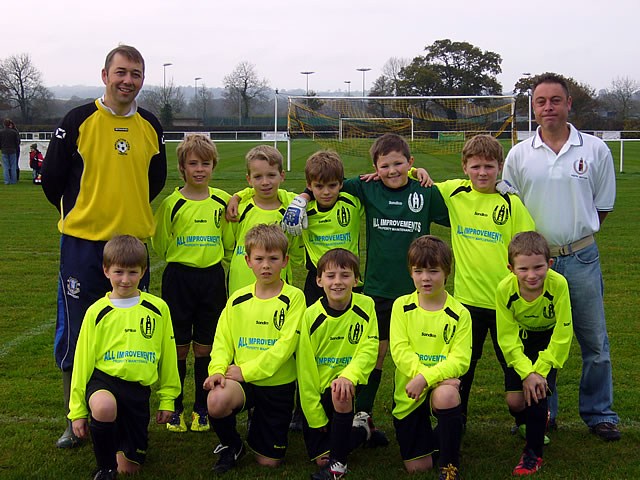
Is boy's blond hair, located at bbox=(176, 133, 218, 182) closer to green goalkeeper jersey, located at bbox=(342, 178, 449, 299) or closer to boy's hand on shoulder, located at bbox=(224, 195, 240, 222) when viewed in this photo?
boy's hand on shoulder, located at bbox=(224, 195, 240, 222)

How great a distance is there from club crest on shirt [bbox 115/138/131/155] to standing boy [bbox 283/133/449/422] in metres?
1.14

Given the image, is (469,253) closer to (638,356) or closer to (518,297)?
(518,297)

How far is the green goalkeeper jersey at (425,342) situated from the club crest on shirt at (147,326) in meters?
1.33

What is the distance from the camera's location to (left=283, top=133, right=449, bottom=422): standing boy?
4203 millimetres

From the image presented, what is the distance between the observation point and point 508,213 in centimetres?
403

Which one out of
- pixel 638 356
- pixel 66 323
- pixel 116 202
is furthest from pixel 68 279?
pixel 638 356

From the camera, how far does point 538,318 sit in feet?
12.5

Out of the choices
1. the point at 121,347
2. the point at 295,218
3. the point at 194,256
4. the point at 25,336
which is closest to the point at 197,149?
the point at 194,256

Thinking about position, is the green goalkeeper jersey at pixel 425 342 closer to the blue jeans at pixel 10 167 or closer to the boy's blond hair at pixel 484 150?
the boy's blond hair at pixel 484 150

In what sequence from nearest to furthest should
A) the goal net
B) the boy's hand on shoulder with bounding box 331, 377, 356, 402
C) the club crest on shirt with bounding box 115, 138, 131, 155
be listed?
1. the boy's hand on shoulder with bounding box 331, 377, 356, 402
2. the club crest on shirt with bounding box 115, 138, 131, 155
3. the goal net

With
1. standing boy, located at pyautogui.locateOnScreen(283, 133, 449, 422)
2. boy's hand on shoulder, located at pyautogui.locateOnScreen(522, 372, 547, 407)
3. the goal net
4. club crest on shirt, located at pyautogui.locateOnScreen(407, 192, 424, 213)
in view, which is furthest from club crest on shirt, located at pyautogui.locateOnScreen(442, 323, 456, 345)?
the goal net

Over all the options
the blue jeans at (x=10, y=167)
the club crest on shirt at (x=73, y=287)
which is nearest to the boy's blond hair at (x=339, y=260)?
the club crest on shirt at (x=73, y=287)

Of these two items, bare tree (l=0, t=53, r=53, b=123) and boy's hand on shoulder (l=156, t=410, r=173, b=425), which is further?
bare tree (l=0, t=53, r=53, b=123)

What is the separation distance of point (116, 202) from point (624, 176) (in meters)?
21.5
